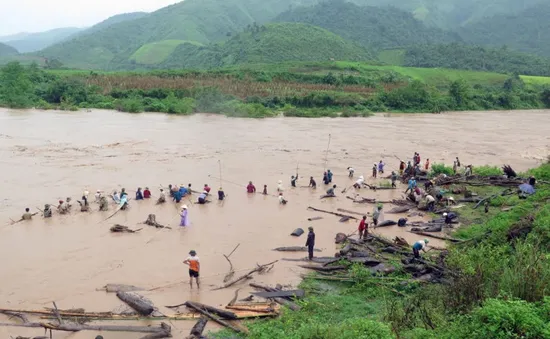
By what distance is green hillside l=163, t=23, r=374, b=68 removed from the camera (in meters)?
99.6

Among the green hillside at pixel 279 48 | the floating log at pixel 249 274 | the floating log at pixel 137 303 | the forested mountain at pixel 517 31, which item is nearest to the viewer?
the floating log at pixel 137 303

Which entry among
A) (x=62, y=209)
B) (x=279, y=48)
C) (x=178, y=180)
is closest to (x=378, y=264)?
(x=62, y=209)

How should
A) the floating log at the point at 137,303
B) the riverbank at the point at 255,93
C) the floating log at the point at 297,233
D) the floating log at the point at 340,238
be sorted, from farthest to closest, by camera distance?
1. the riverbank at the point at 255,93
2. the floating log at the point at 297,233
3. the floating log at the point at 340,238
4. the floating log at the point at 137,303

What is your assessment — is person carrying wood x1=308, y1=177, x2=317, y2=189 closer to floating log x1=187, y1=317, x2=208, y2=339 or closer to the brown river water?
the brown river water

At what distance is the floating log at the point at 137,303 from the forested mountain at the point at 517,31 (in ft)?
538

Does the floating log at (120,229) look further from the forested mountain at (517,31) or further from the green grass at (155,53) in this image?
the forested mountain at (517,31)

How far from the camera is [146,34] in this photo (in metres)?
184

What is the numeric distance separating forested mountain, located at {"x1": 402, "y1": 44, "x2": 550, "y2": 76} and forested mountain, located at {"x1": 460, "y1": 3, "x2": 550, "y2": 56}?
161ft

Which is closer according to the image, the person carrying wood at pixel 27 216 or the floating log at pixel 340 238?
the floating log at pixel 340 238

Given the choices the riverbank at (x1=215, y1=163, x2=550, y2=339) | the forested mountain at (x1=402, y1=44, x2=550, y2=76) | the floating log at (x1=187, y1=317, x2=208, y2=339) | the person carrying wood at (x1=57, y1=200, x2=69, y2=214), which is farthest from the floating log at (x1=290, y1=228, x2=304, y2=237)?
the forested mountain at (x1=402, y1=44, x2=550, y2=76)

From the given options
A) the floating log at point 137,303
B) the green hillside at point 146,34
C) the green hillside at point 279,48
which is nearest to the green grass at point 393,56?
the green hillside at point 279,48

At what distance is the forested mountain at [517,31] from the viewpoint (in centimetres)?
15312

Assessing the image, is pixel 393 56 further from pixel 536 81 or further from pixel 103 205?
pixel 103 205

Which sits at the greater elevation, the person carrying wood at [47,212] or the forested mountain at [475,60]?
the forested mountain at [475,60]
